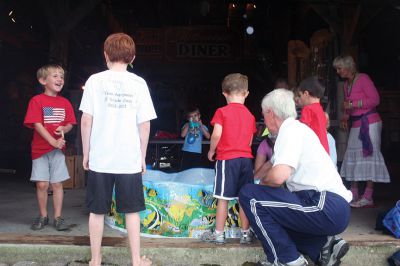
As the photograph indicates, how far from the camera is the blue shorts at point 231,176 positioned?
157 inches

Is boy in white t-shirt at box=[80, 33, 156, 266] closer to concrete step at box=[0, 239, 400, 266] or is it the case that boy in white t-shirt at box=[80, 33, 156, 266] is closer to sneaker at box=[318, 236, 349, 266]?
concrete step at box=[0, 239, 400, 266]

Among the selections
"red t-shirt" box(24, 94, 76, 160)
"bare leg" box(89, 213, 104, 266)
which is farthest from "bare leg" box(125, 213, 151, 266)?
"red t-shirt" box(24, 94, 76, 160)

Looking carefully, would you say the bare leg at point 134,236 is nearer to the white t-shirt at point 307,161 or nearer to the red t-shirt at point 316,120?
the white t-shirt at point 307,161

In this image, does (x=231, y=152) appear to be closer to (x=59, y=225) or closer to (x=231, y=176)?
(x=231, y=176)

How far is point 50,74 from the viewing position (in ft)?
14.6

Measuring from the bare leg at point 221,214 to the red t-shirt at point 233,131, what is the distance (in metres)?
0.37

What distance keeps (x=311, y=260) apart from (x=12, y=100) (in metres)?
13.3

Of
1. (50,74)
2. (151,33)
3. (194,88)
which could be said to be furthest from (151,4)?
(50,74)

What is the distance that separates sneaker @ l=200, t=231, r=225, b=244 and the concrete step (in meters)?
0.07

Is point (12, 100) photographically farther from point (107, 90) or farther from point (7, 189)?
point (107, 90)

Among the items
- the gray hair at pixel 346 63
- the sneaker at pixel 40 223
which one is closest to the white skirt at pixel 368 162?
the gray hair at pixel 346 63

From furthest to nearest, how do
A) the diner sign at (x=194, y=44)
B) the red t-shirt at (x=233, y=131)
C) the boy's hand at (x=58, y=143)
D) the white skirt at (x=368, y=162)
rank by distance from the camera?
the diner sign at (x=194, y=44) < the white skirt at (x=368, y=162) < the boy's hand at (x=58, y=143) < the red t-shirt at (x=233, y=131)

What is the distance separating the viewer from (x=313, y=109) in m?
4.16

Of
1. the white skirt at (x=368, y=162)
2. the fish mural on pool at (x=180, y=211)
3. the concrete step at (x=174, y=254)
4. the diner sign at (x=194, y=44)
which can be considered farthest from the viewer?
the diner sign at (x=194, y=44)
